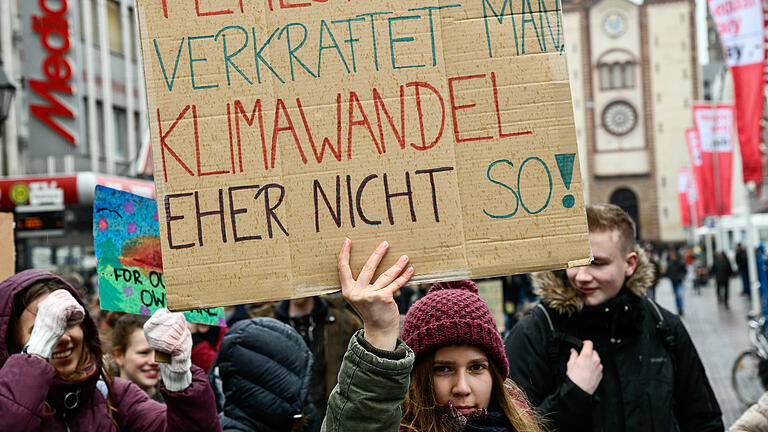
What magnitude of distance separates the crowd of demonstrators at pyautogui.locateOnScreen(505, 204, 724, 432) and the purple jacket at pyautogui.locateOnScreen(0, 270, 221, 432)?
3.95ft

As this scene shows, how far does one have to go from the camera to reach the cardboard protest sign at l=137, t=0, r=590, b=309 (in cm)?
203

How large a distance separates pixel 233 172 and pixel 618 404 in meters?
1.86

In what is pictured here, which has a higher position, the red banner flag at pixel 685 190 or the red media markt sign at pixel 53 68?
the red media markt sign at pixel 53 68

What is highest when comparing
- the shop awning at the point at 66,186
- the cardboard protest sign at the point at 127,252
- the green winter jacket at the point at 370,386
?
the shop awning at the point at 66,186

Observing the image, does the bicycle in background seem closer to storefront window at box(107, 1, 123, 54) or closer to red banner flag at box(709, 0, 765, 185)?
red banner flag at box(709, 0, 765, 185)

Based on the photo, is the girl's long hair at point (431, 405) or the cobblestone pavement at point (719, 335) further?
the cobblestone pavement at point (719, 335)

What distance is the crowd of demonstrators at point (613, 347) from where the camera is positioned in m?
3.20

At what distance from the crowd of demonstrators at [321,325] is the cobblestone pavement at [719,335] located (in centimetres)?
527

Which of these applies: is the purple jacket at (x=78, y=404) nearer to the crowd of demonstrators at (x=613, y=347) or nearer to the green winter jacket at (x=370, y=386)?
the green winter jacket at (x=370, y=386)

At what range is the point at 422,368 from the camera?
2455mm

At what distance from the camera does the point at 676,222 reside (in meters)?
58.6

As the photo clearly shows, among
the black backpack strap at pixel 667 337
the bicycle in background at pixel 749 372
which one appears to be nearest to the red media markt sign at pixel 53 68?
the bicycle in background at pixel 749 372

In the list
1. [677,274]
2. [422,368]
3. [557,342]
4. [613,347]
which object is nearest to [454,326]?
[422,368]

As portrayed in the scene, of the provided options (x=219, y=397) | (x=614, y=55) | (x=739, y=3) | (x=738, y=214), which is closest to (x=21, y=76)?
Result: (x=739, y=3)
